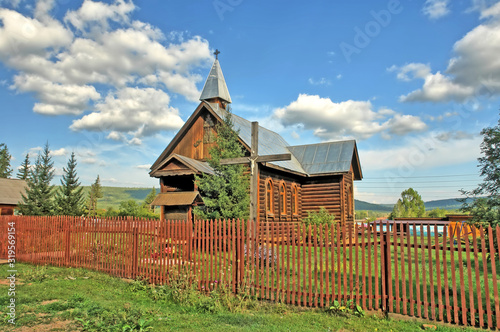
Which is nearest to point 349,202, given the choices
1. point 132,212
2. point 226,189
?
point 226,189

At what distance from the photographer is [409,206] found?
46719 mm

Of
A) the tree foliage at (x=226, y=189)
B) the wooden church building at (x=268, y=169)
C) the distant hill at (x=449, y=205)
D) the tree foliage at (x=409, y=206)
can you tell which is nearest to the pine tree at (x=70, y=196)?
the wooden church building at (x=268, y=169)

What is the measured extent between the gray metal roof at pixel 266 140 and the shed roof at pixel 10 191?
23.3 meters

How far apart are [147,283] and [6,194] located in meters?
33.4

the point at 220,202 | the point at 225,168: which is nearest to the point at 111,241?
the point at 220,202

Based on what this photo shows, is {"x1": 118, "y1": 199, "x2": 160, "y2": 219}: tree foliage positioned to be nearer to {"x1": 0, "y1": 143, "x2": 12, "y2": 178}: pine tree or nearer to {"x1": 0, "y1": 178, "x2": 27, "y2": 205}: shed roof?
{"x1": 0, "y1": 178, "x2": 27, "y2": 205}: shed roof

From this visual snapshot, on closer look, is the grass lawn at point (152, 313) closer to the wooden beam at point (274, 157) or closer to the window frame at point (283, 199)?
the wooden beam at point (274, 157)

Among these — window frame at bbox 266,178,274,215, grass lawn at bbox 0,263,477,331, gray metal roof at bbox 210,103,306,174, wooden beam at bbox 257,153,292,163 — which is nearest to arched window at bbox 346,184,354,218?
gray metal roof at bbox 210,103,306,174

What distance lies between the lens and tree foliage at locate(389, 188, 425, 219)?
46125 mm

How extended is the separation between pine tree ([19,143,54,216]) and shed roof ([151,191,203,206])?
39.8 ft

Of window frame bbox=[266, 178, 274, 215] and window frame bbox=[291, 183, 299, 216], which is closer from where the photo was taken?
window frame bbox=[266, 178, 274, 215]

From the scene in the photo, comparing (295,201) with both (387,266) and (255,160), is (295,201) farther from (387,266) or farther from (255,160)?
(387,266)

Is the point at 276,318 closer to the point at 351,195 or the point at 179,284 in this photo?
the point at 179,284

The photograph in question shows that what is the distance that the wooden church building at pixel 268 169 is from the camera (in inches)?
698
